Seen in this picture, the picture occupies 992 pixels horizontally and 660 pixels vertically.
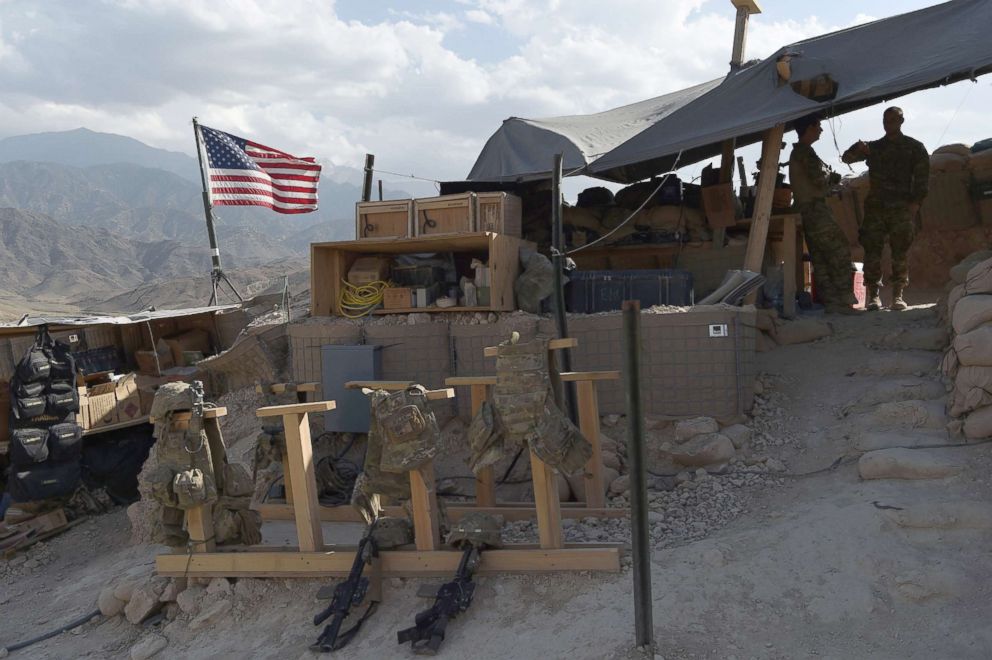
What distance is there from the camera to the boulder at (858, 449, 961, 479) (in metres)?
4.84

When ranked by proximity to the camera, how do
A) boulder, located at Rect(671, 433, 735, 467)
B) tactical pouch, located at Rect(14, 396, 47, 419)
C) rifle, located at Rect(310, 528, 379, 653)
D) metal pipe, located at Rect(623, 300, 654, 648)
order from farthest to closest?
tactical pouch, located at Rect(14, 396, 47, 419), boulder, located at Rect(671, 433, 735, 467), rifle, located at Rect(310, 528, 379, 653), metal pipe, located at Rect(623, 300, 654, 648)

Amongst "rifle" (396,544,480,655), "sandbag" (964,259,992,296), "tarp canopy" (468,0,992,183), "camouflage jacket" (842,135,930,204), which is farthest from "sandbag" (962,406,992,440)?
"camouflage jacket" (842,135,930,204)

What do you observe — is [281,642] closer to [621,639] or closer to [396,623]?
[396,623]

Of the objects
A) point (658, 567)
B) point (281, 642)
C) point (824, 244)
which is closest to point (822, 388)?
point (824, 244)

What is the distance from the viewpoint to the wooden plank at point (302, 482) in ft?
16.4

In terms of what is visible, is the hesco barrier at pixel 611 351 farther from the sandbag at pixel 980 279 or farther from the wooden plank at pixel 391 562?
the wooden plank at pixel 391 562

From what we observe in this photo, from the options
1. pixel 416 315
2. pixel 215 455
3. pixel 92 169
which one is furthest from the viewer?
pixel 92 169

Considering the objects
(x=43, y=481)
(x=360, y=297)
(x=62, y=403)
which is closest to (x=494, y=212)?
(x=360, y=297)

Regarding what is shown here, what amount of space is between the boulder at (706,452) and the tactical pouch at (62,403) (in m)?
7.05

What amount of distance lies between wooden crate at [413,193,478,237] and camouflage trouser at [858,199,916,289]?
15.6 ft

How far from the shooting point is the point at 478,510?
5.71 m

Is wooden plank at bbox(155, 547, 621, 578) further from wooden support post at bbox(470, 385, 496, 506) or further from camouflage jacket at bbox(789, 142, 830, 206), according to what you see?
Answer: camouflage jacket at bbox(789, 142, 830, 206)

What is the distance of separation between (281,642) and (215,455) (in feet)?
4.73

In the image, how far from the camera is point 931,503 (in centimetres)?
452
